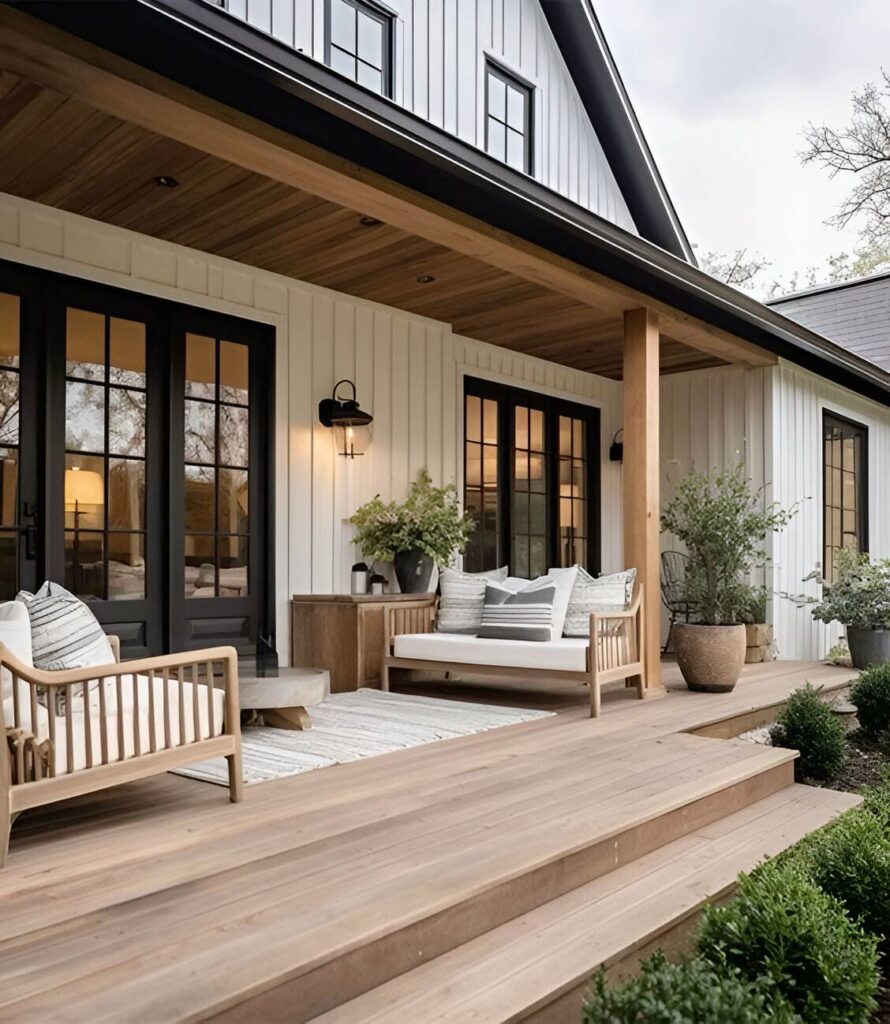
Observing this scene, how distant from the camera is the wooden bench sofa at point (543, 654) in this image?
4.88 metres

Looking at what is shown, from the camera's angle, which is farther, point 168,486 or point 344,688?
point 344,688

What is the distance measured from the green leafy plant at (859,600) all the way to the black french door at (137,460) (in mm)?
4577

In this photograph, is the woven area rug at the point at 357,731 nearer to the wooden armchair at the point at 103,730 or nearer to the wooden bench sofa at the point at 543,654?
the wooden bench sofa at the point at 543,654

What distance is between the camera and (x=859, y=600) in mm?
7121

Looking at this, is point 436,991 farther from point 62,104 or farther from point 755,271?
point 755,271

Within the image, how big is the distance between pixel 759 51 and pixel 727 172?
19.2 ft

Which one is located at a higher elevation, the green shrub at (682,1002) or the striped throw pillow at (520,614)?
the striped throw pillow at (520,614)

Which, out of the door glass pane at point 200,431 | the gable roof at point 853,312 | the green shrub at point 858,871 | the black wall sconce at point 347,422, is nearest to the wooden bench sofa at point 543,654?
the black wall sconce at point 347,422

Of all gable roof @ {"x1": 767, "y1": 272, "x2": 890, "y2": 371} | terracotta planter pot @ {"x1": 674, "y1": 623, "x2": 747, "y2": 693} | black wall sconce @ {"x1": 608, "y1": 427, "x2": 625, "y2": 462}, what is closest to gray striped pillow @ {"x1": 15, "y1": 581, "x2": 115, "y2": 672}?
terracotta planter pot @ {"x1": 674, "y1": 623, "x2": 747, "y2": 693}

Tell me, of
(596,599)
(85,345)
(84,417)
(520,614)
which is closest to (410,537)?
(520,614)

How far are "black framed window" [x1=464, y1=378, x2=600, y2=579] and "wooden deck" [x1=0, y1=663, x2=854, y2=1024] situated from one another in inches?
142

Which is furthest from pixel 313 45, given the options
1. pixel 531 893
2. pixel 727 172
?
pixel 727 172

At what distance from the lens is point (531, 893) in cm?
255

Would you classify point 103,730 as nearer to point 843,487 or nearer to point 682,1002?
point 682,1002
